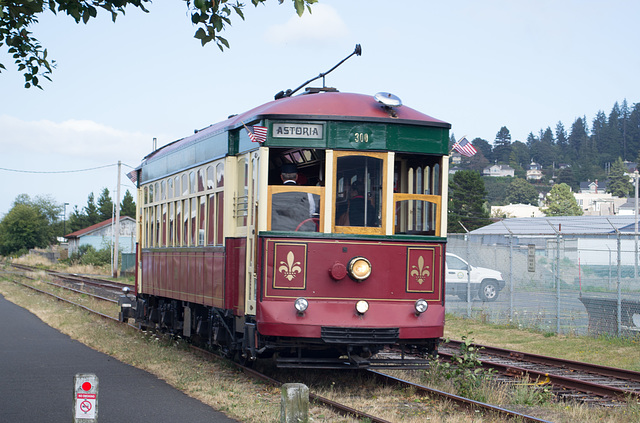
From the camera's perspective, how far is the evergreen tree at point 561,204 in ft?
407

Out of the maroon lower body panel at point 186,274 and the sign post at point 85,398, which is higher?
the maroon lower body panel at point 186,274

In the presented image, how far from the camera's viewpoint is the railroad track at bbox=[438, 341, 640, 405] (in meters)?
10.2

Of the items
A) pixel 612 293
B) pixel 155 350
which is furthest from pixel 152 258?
pixel 612 293

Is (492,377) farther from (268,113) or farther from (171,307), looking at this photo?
(171,307)

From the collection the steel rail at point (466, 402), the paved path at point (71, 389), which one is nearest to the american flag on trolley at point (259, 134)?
the paved path at point (71, 389)

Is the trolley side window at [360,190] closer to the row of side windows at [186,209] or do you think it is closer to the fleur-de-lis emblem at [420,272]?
the fleur-de-lis emblem at [420,272]

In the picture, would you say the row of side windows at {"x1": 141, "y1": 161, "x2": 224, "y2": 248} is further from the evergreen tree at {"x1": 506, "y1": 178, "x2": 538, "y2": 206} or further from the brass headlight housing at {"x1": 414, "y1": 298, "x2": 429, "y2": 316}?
the evergreen tree at {"x1": 506, "y1": 178, "x2": 538, "y2": 206}

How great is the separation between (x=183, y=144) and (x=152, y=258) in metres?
Answer: 3.05

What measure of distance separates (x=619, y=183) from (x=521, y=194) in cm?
2228

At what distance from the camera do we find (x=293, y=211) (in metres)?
9.85

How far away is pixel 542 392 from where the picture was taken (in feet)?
33.5

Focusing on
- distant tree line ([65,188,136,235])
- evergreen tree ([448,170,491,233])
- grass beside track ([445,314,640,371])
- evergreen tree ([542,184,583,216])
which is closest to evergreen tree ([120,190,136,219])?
distant tree line ([65,188,136,235])

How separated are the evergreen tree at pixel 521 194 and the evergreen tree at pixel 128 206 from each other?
92637mm

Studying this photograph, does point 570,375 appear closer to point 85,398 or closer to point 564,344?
point 564,344
